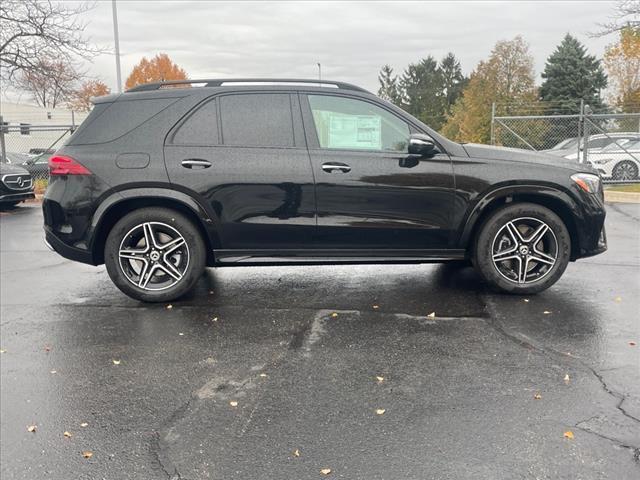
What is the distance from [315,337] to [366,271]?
226 cm

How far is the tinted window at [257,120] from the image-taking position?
5.36 metres

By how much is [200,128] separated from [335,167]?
126 centimetres

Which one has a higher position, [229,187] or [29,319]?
[229,187]

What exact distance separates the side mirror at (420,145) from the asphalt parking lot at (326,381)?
1.34 meters

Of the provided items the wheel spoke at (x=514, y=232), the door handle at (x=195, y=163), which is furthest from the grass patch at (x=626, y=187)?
the door handle at (x=195, y=163)

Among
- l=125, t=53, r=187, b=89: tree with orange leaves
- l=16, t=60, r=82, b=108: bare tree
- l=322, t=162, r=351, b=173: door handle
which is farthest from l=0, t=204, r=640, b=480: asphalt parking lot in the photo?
l=125, t=53, r=187, b=89: tree with orange leaves

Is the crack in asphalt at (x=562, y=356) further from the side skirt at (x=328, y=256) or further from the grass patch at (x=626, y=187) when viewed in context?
the grass patch at (x=626, y=187)

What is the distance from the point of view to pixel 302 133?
17.6 feet

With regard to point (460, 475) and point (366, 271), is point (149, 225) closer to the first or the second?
point (366, 271)

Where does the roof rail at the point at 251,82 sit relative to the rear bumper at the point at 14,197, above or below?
above

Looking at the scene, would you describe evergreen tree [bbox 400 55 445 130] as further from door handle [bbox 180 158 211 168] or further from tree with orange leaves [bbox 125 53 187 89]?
door handle [bbox 180 158 211 168]

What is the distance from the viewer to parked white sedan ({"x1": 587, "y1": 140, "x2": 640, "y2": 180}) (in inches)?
611

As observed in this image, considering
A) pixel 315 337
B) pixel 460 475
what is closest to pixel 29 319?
pixel 315 337

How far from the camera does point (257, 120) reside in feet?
17.8
